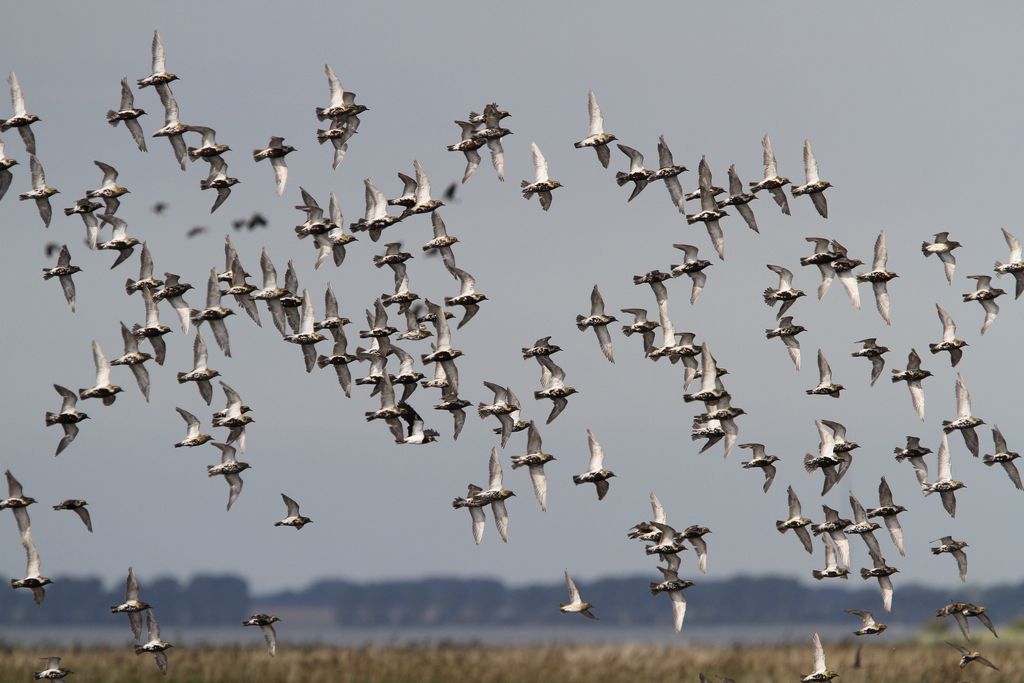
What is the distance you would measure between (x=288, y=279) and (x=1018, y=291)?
17193 millimetres

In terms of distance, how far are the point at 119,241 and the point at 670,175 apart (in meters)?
13.2

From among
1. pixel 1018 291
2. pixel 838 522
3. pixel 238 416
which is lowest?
pixel 838 522

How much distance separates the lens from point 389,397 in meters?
39.6

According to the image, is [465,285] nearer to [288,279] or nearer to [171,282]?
[288,279]

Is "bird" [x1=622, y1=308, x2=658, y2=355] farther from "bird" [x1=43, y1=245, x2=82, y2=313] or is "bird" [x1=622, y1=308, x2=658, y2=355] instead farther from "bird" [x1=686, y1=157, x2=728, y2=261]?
"bird" [x1=43, y1=245, x2=82, y2=313]

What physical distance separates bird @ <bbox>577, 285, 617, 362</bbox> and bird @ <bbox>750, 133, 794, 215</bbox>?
4.66 metres

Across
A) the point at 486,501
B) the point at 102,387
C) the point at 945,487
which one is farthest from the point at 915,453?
the point at 102,387

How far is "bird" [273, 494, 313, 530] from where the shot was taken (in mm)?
38812

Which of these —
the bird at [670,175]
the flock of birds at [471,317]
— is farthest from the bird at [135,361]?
the bird at [670,175]

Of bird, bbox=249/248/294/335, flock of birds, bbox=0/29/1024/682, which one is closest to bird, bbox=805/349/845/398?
flock of birds, bbox=0/29/1024/682

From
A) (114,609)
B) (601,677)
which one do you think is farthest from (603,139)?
(601,677)

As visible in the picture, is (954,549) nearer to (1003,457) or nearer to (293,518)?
(1003,457)

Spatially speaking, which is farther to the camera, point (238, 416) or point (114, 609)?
point (238, 416)

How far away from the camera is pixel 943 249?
135ft
